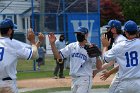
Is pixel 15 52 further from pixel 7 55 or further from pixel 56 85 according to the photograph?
pixel 56 85

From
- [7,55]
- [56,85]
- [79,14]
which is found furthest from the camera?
[79,14]

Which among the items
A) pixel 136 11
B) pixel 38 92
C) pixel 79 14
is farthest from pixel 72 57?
pixel 136 11

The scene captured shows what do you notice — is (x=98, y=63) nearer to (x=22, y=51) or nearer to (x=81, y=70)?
(x=81, y=70)

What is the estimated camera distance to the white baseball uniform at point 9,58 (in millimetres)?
7438

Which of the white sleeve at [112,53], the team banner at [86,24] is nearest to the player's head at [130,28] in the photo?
the white sleeve at [112,53]

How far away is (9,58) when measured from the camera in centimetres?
746

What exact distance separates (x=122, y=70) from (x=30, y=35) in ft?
5.40

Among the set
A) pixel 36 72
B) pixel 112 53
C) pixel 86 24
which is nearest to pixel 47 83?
pixel 36 72

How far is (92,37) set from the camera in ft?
79.8

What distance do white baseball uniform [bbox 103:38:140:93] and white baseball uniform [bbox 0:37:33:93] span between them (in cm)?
155

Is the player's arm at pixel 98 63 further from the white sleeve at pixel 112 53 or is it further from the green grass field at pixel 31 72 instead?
the green grass field at pixel 31 72

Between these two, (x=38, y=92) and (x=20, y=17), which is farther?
(x=20, y=17)

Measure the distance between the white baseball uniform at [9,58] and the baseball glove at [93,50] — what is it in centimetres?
192

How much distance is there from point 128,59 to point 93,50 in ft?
4.71
